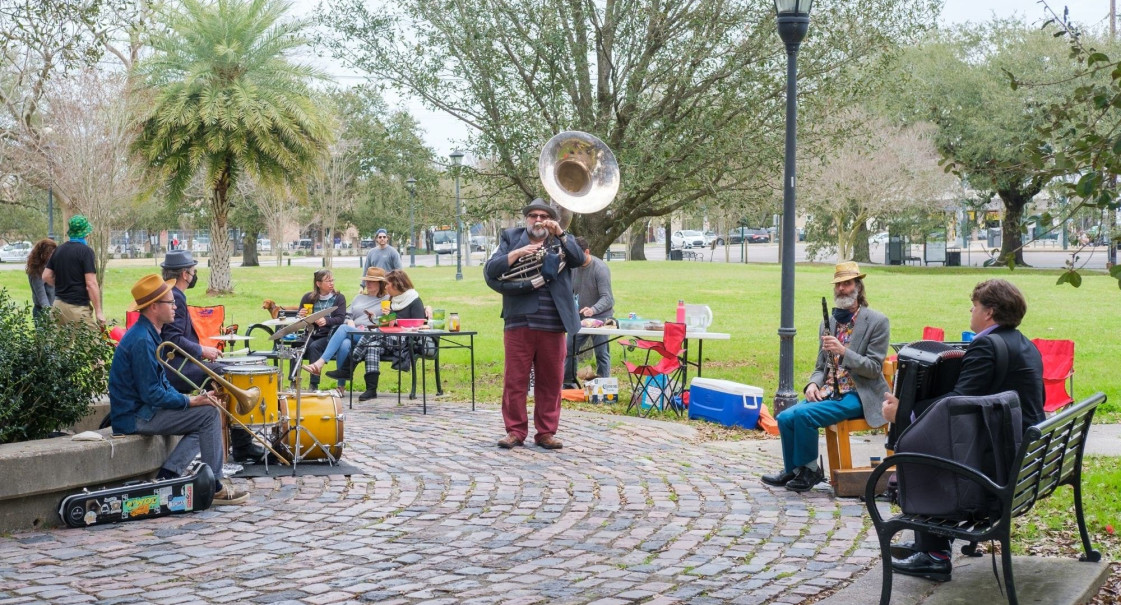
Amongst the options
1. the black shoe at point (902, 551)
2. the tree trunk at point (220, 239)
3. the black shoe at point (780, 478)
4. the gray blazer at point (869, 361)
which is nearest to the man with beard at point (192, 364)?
the black shoe at point (780, 478)

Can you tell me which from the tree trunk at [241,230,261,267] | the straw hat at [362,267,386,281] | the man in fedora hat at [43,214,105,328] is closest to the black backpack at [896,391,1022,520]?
the straw hat at [362,267,386,281]

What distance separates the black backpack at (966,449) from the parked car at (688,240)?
223ft

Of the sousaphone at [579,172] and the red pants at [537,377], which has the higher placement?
the sousaphone at [579,172]

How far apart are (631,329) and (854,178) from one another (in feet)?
108

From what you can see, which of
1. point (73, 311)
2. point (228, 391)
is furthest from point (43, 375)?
point (73, 311)

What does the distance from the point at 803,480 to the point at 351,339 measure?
6.15 meters

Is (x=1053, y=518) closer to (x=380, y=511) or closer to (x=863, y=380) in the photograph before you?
(x=863, y=380)

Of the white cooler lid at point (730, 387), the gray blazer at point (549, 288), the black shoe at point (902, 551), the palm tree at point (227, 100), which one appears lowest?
the black shoe at point (902, 551)

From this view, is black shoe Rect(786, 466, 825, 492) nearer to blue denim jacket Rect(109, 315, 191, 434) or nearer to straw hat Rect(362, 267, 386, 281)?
blue denim jacket Rect(109, 315, 191, 434)

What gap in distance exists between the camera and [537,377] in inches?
360

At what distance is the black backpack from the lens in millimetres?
4777

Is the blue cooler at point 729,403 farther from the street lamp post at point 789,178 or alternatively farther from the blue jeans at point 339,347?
the blue jeans at point 339,347

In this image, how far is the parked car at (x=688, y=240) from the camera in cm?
7406

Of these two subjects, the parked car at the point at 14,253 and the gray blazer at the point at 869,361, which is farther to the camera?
the parked car at the point at 14,253
